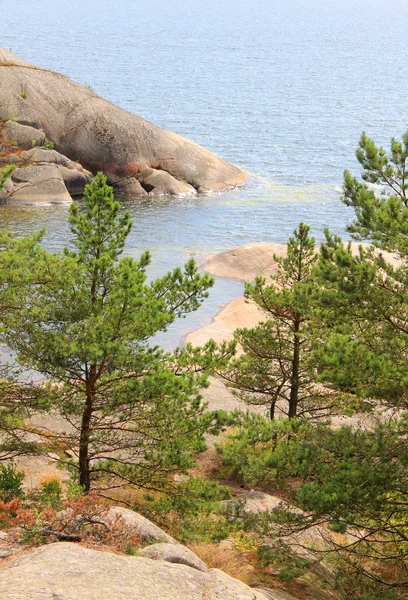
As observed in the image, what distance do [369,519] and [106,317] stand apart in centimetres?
695

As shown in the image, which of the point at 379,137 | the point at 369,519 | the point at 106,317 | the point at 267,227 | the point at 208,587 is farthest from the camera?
the point at 379,137

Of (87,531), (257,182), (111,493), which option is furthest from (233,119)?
(87,531)

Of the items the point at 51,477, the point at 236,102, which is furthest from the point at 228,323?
the point at 236,102

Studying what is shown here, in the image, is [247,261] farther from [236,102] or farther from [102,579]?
[236,102]

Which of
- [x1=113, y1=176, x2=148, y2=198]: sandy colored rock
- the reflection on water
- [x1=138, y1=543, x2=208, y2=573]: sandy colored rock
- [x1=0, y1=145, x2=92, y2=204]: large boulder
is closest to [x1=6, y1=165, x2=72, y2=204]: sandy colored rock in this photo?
[x1=0, y1=145, x2=92, y2=204]: large boulder

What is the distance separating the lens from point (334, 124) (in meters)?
85.8

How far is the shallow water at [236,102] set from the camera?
52.9 metres

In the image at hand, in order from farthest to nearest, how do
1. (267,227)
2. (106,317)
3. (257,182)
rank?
(257,182), (267,227), (106,317)

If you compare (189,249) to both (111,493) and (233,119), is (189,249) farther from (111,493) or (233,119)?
(233,119)

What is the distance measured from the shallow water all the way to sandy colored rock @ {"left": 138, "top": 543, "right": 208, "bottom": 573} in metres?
23.4

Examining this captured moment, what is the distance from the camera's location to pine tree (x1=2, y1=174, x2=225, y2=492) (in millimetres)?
17688

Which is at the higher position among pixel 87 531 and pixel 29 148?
pixel 29 148

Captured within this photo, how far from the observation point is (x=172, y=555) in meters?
14.1

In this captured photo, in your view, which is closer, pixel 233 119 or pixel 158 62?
pixel 233 119
